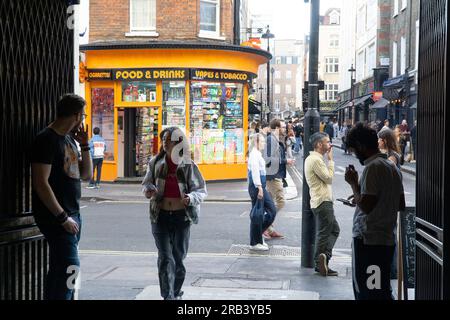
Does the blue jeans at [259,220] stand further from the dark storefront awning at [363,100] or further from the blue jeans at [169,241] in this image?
the dark storefront awning at [363,100]

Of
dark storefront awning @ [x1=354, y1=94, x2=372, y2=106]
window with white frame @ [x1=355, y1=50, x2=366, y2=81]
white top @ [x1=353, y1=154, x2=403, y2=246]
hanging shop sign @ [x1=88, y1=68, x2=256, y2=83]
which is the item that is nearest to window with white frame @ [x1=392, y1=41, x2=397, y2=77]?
dark storefront awning @ [x1=354, y1=94, x2=372, y2=106]

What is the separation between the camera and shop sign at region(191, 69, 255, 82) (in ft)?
70.3

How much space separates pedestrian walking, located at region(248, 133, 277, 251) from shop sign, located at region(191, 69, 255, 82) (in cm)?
1111

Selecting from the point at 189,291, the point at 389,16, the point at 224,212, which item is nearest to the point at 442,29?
the point at 189,291

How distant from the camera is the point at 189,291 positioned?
7.31m

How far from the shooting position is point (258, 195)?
33.2 ft

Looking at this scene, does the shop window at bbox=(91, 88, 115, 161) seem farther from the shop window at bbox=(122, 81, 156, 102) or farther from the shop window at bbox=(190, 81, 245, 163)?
the shop window at bbox=(190, 81, 245, 163)

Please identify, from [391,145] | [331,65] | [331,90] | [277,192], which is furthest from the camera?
[331,65]

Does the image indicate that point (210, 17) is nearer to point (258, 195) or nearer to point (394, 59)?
point (258, 195)

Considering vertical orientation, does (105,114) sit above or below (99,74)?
below

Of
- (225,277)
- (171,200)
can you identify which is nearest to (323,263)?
(225,277)

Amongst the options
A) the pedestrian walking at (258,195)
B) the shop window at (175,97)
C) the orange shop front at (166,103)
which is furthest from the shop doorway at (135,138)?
the pedestrian walking at (258,195)

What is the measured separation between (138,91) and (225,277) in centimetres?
1400
